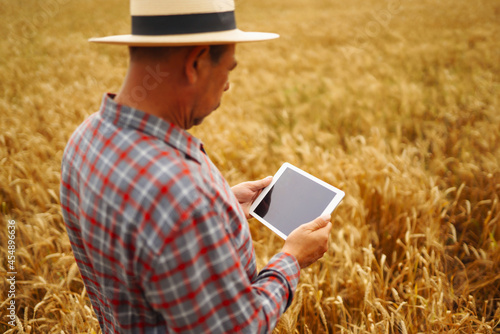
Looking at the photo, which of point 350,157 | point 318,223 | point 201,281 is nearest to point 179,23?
point 201,281

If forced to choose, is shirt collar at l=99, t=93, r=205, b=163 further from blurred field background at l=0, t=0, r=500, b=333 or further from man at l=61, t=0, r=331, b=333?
blurred field background at l=0, t=0, r=500, b=333

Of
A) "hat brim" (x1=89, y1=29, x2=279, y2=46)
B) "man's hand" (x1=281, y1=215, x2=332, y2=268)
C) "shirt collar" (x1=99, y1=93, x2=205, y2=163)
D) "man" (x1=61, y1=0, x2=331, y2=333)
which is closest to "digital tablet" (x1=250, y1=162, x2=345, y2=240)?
"man's hand" (x1=281, y1=215, x2=332, y2=268)

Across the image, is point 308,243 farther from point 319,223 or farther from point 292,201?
point 292,201

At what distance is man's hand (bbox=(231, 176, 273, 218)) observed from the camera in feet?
5.19

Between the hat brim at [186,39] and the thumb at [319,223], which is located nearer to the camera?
the hat brim at [186,39]

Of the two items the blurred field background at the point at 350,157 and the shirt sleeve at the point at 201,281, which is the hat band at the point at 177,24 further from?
the blurred field background at the point at 350,157

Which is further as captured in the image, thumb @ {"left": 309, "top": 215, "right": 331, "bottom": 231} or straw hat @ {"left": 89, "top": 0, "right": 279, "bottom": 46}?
thumb @ {"left": 309, "top": 215, "right": 331, "bottom": 231}

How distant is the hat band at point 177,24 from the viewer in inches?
38.1

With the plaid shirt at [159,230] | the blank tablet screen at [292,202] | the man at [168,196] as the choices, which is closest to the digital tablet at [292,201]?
the blank tablet screen at [292,202]

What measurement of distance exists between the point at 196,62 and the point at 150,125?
0.22 m

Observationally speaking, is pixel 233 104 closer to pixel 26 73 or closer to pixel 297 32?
pixel 26 73

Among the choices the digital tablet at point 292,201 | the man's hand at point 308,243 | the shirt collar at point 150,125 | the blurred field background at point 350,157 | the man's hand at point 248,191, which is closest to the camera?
the shirt collar at point 150,125

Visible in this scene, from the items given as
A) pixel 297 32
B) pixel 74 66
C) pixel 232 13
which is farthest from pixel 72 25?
pixel 232 13

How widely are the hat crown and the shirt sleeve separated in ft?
1.78
